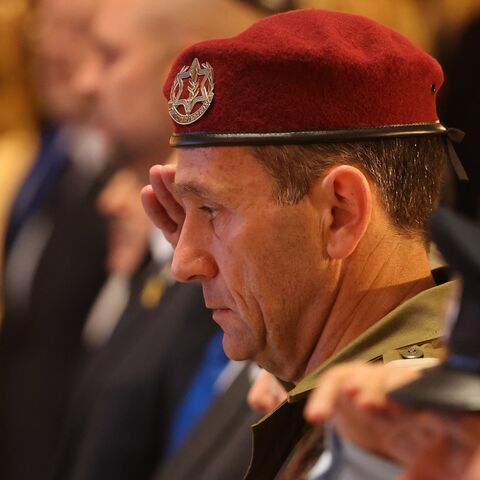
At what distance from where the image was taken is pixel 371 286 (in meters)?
1.49

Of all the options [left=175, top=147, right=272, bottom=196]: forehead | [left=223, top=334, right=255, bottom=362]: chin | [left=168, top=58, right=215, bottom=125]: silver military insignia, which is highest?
[left=168, top=58, right=215, bottom=125]: silver military insignia

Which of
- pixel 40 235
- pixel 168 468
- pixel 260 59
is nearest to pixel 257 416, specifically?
pixel 168 468

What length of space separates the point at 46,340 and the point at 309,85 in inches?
82.2

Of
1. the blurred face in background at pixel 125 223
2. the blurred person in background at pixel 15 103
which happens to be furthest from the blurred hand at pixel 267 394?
the blurred person in background at pixel 15 103

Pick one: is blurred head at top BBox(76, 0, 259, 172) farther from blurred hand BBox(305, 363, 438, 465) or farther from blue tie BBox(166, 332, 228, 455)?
blurred hand BBox(305, 363, 438, 465)

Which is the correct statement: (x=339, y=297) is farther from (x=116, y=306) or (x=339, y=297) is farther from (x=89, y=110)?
(x=89, y=110)

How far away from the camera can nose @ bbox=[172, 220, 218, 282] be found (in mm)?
1528

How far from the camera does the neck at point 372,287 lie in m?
1.48

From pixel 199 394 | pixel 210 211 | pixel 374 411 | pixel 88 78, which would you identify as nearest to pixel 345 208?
pixel 210 211

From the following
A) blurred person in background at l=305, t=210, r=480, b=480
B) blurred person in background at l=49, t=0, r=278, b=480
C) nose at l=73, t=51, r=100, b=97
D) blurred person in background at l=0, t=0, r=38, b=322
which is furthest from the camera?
blurred person in background at l=0, t=0, r=38, b=322

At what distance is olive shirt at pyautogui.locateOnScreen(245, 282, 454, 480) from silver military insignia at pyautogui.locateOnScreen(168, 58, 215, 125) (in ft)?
1.07

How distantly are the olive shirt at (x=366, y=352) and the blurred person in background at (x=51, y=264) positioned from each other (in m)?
1.88

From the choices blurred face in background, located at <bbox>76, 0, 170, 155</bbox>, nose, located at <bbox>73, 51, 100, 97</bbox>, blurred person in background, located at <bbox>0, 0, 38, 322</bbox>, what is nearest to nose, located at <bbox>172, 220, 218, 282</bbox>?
blurred face in background, located at <bbox>76, 0, 170, 155</bbox>

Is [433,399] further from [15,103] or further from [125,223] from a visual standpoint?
[15,103]
